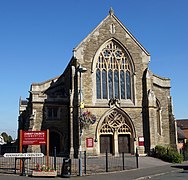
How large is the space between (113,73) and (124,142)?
23.8 ft

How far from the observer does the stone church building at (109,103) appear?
98.5 ft

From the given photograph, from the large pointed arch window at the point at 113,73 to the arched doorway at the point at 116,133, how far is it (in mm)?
2060

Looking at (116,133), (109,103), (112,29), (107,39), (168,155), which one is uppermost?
(112,29)

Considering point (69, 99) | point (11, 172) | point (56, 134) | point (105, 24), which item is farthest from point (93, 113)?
point (11, 172)

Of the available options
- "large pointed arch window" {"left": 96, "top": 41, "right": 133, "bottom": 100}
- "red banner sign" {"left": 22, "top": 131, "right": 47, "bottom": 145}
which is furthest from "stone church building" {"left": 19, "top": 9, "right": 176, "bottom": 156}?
"red banner sign" {"left": 22, "top": 131, "right": 47, "bottom": 145}

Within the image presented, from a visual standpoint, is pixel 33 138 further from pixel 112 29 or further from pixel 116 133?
pixel 112 29

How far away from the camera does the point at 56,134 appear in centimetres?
3209

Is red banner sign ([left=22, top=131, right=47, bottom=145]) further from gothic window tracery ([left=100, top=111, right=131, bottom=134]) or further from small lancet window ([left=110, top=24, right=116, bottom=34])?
small lancet window ([left=110, top=24, right=116, bottom=34])

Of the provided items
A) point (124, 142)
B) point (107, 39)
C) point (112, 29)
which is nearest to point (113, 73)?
point (107, 39)

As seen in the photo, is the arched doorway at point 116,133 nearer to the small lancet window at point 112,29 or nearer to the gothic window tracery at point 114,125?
the gothic window tracery at point 114,125

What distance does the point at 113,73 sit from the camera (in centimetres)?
3175

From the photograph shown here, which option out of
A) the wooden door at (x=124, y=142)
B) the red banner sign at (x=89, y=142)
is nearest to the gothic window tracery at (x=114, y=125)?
the wooden door at (x=124, y=142)

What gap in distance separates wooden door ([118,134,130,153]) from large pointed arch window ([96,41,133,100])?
13.0 feet

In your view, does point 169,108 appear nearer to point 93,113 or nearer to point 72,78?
point 93,113
